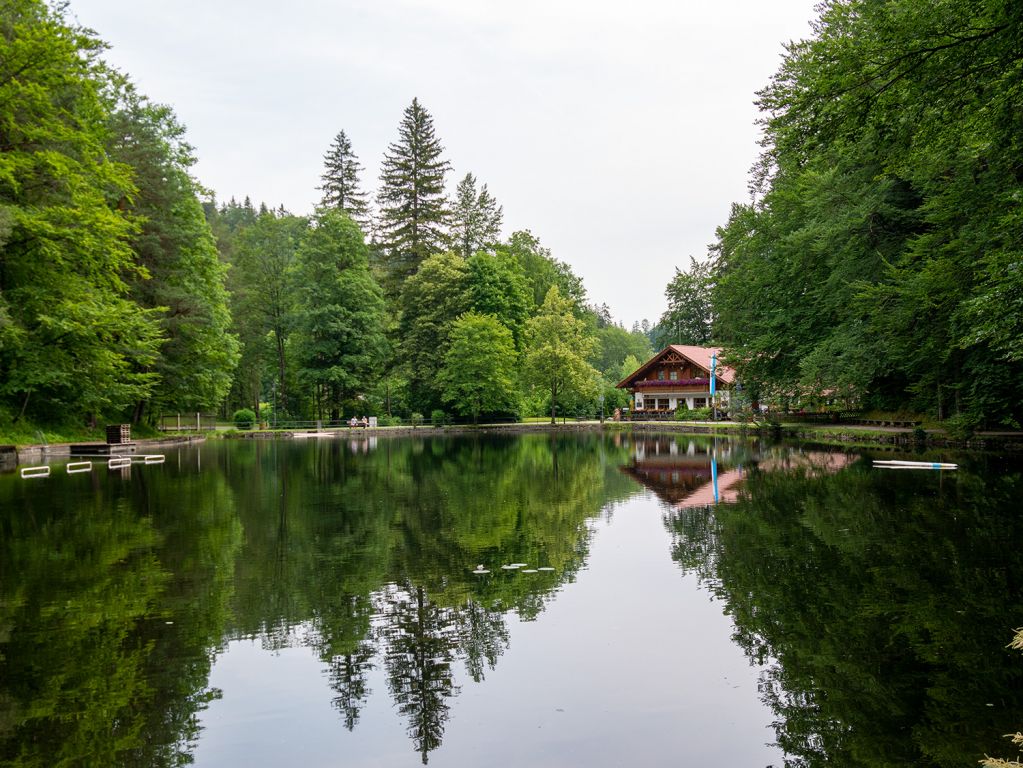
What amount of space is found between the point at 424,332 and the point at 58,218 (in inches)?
1395

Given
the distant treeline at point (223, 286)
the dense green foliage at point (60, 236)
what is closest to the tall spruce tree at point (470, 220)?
the distant treeline at point (223, 286)

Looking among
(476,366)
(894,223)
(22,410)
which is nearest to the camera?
(22,410)

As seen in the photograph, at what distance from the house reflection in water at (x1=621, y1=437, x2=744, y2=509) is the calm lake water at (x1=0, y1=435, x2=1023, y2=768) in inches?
97.4

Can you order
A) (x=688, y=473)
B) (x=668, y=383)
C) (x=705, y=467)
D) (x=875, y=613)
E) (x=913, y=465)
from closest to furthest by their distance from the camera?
(x=875, y=613), (x=913, y=465), (x=688, y=473), (x=705, y=467), (x=668, y=383)

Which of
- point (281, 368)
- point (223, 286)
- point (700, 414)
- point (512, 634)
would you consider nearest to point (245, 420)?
point (281, 368)

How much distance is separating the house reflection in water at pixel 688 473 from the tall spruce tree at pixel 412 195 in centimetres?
3993

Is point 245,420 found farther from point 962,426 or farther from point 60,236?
point 962,426

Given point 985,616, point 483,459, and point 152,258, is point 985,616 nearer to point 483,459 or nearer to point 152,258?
point 483,459

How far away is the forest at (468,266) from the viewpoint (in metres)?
13.4

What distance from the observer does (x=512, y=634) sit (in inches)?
324

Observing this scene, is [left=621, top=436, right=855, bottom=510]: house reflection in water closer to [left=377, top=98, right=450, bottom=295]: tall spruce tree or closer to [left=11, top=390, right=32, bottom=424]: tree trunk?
[left=11, top=390, right=32, bottom=424]: tree trunk

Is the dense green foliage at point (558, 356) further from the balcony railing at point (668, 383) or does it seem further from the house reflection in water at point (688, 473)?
the house reflection in water at point (688, 473)

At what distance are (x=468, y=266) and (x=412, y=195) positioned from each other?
12635 mm

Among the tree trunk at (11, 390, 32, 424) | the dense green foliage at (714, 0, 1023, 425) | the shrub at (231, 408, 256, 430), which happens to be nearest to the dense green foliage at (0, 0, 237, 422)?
the tree trunk at (11, 390, 32, 424)
